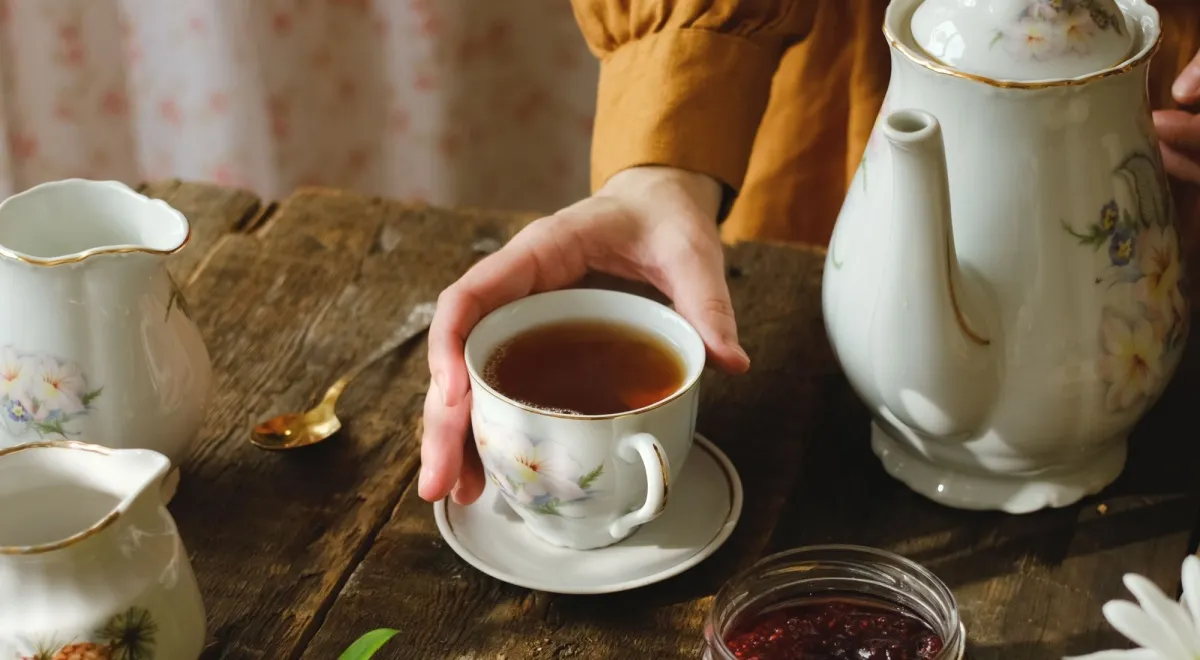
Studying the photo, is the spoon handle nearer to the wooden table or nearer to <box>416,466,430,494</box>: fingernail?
the wooden table

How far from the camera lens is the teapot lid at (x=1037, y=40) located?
2.17 ft

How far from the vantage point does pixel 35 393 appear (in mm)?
731

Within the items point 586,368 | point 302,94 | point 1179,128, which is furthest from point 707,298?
point 302,94

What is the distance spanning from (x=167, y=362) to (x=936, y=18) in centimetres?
48

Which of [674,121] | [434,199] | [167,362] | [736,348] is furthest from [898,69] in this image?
[434,199]

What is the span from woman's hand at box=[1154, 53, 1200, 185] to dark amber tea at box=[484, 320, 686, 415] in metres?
0.39

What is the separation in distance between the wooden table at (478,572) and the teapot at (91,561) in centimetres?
7

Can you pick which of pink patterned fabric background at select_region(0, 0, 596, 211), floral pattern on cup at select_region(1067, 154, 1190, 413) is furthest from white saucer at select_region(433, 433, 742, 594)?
pink patterned fabric background at select_region(0, 0, 596, 211)

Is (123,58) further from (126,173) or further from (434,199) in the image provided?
(434,199)

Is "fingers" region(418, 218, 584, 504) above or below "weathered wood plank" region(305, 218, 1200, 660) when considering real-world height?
above

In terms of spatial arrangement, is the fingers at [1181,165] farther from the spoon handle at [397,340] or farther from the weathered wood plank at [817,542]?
the spoon handle at [397,340]

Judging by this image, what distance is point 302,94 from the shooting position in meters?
1.96

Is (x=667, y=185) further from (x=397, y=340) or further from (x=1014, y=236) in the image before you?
(x=1014, y=236)

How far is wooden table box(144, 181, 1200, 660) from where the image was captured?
705mm
